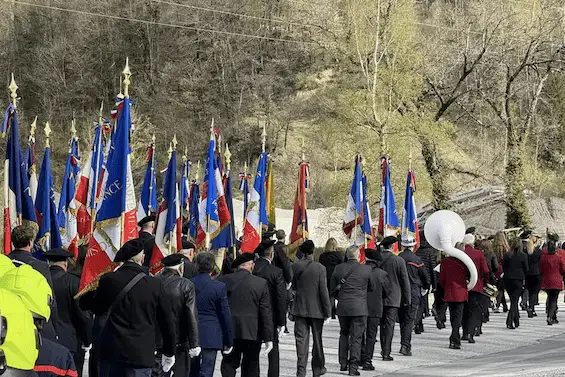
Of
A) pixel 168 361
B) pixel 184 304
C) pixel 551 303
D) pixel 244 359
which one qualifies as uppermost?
pixel 184 304

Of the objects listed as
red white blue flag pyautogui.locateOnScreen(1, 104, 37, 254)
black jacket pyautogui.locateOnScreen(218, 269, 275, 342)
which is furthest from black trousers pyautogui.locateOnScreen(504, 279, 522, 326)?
red white blue flag pyautogui.locateOnScreen(1, 104, 37, 254)

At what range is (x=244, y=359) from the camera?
42.5ft

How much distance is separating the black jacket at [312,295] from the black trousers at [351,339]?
2.64 ft

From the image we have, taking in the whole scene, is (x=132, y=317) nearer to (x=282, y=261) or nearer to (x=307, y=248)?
(x=307, y=248)

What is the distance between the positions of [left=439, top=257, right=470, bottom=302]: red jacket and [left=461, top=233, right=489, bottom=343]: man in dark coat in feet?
1.77

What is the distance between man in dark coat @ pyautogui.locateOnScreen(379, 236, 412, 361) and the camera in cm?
1689

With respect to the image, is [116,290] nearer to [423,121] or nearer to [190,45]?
[423,121]

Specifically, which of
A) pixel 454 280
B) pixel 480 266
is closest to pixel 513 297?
pixel 480 266

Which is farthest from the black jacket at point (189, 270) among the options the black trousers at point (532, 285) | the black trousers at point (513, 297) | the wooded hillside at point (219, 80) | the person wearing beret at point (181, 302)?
the wooded hillside at point (219, 80)

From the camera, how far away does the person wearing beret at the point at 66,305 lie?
37.0 ft

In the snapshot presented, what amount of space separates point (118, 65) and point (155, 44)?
9.20 feet

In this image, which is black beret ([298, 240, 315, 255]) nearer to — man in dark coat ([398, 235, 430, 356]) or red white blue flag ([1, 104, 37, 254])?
man in dark coat ([398, 235, 430, 356])

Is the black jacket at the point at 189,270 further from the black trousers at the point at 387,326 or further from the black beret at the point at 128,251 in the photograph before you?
the black beret at the point at 128,251

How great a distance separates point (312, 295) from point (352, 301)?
867 millimetres
